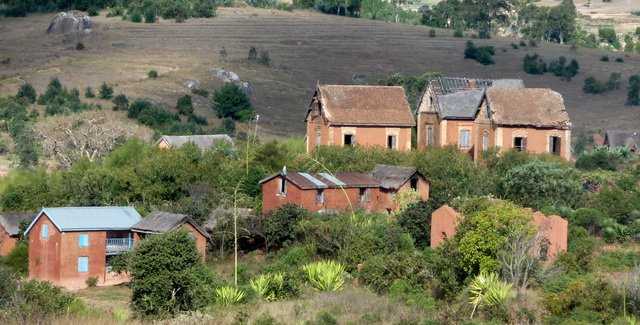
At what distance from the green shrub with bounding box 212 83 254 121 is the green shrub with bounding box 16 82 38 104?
41.6ft

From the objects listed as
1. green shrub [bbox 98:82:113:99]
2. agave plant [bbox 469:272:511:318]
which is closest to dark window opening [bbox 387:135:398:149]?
agave plant [bbox 469:272:511:318]

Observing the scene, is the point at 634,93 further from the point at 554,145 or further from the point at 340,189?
the point at 340,189

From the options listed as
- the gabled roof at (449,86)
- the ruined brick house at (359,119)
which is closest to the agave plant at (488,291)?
the ruined brick house at (359,119)

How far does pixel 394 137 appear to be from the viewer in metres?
62.4

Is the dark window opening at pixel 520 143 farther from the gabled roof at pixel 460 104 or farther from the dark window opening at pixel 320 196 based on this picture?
the dark window opening at pixel 320 196

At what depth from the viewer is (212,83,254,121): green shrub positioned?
321ft

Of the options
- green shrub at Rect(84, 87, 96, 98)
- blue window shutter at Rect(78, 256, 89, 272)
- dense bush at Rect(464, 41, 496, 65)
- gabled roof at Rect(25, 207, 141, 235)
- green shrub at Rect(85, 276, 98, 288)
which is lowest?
green shrub at Rect(85, 276, 98, 288)

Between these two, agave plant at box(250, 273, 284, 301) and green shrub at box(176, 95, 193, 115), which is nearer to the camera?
agave plant at box(250, 273, 284, 301)

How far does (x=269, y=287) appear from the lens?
4247 centimetres

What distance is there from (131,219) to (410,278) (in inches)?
633

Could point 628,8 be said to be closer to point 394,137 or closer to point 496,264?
point 394,137

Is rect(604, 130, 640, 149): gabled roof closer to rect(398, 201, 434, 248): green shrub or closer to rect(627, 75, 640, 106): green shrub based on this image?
rect(398, 201, 434, 248): green shrub

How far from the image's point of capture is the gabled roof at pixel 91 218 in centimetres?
5450

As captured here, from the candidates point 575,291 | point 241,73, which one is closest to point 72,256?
point 575,291
